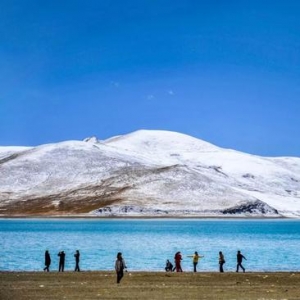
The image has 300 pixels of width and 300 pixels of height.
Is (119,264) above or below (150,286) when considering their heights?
above

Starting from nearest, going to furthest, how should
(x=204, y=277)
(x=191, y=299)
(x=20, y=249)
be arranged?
(x=191, y=299), (x=204, y=277), (x=20, y=249)

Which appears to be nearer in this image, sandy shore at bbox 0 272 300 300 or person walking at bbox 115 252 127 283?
sandy shore at bbox 0 272 300 300

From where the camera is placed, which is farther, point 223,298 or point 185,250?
point 185,250

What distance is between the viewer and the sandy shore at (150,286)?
34531 mm

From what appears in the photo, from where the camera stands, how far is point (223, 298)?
33.7 metres

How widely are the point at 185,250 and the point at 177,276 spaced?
34276 mm

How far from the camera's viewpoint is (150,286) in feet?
130

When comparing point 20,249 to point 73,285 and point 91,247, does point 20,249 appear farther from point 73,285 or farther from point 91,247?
point 73,285

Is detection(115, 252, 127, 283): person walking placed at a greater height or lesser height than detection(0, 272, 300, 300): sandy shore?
greater

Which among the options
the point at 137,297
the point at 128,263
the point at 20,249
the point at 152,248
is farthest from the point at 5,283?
the point at 152,248

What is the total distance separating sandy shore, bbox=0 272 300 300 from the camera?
34.5 meters

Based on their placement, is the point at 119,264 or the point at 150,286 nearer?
the point at 150,286

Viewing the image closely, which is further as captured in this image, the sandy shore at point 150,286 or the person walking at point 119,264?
the person walking at point 119,264

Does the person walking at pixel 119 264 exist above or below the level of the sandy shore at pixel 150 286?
above
